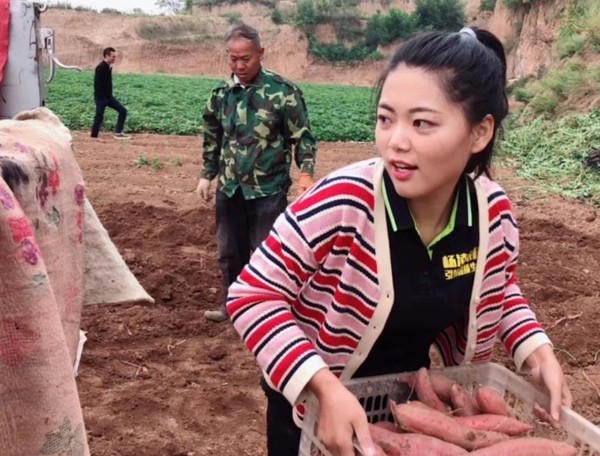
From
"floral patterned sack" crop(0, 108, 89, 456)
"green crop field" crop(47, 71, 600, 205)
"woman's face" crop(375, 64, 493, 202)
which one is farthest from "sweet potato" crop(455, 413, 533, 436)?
"green crop field" crop(47, 71, 600, 205)

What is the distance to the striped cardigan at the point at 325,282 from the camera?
4.58 feet

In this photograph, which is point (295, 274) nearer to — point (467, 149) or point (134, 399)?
point (467, 149)

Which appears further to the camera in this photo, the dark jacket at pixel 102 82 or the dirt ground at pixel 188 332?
the dark jacket at pixel 102 82

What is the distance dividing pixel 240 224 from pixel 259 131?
60 centimetres

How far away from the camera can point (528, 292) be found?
512 centimetres

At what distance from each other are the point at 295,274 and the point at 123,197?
6.13m

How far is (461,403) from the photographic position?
Result: 150 cm

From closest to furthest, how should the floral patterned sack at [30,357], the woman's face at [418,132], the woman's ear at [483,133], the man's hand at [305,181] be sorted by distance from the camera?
1. the floral patterned sack at [30,357]
2. the woman's face at [418,132]
3. the woman's ear at [483,133]
4. the man's hand at [305,181]

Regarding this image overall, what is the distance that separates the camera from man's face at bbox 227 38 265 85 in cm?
409

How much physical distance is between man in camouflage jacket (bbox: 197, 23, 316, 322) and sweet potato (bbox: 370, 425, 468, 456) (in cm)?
292

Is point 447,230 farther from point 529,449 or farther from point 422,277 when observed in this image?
point 529,449

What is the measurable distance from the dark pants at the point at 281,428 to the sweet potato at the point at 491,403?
1.51 feet

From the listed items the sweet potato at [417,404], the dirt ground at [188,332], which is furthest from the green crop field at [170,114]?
the sweet potato at [417,404]

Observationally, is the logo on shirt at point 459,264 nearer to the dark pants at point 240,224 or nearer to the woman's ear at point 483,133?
the woman's ear at point 483,133
